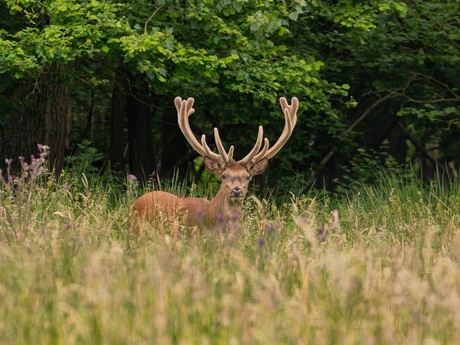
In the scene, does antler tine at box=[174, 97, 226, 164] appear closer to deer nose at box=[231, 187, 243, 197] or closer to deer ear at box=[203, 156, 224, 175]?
deer ear at box=[203, 156, 224, 175]

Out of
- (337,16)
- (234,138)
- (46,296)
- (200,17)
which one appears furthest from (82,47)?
(46,296)

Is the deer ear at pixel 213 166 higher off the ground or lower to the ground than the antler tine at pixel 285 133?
lower

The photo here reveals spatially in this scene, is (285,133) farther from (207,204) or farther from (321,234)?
(321,234)

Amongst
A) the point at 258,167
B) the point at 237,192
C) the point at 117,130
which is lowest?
the point at 117,130

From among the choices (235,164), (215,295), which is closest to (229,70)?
(235,164)

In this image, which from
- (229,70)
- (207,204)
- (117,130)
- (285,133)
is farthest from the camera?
(117,130)

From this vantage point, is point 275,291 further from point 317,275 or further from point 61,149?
point 61,149

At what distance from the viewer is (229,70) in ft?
42.9

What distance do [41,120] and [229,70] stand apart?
8.27ft

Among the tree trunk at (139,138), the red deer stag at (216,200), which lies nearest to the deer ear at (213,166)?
the red deer stag at (216,200)

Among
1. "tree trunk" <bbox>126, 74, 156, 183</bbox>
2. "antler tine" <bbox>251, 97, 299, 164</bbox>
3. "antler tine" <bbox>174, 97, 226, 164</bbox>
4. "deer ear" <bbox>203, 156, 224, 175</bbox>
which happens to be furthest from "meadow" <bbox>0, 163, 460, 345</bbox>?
"tree trunk" <bbox>126, 74, 156, 183</bbox>

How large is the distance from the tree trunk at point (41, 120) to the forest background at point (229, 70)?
0.05ft

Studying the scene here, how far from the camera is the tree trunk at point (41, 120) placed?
44.7 feet

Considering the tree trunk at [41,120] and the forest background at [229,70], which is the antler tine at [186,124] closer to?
the forest background at [229,70]
